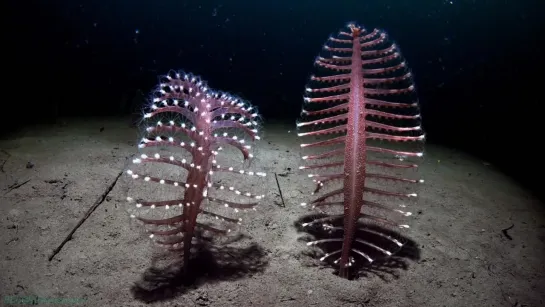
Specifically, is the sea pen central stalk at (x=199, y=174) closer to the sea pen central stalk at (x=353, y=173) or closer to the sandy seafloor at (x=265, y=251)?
the sandy seafloor at (x=265, y=251)

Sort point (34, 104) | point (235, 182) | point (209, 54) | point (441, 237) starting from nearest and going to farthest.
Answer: point (441, 237), point (235, 182), point (34, 104), point (209, 54)

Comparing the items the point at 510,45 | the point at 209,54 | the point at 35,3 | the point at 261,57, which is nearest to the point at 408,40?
the point at 510,45

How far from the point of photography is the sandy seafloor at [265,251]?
2332 millimetres

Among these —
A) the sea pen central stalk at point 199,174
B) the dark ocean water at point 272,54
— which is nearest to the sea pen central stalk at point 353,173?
the sea pen central stalk at point 199,174

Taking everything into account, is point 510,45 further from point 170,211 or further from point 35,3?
point 35,3

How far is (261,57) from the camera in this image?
1083cm

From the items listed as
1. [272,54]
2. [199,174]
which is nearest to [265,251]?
[199,174]

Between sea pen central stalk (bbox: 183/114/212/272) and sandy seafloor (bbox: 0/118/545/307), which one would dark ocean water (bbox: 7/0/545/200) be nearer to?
sandy seafloor (bbox: 0/118/545/307)

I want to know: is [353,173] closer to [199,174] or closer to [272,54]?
[199,174]

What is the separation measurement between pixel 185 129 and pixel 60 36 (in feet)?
29.8

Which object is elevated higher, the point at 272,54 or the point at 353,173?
the point at 272,54

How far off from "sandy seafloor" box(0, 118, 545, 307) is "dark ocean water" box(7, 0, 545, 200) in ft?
9.18

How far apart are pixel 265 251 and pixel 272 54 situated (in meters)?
9.20

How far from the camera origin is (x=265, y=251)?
278 centimetres
